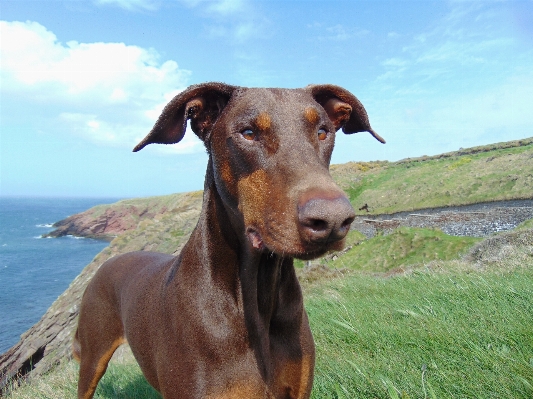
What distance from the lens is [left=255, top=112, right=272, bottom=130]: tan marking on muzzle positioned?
225 cm

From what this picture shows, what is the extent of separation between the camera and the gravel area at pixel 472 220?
1991 centimetres

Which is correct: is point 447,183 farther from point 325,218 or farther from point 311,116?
point 325,218

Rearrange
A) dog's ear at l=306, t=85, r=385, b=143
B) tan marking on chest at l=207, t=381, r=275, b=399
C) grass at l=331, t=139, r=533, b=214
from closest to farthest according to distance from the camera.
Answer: tan marking on chest at l=207, t=381, r=275, b=399 < dog's ear at l=306, t=85, r=385, b=143 < grass at l=331, t=139, r=533, b=214

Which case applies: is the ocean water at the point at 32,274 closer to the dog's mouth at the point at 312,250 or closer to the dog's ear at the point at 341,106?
the dog's ear at the point at 341,106

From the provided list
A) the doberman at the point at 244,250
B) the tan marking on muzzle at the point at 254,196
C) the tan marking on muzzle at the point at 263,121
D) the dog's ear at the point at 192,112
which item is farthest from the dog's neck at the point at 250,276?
the tan marking on muzzle at the point at 263,121

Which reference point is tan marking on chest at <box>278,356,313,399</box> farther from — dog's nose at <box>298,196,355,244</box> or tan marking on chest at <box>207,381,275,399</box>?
dog's nose at <box>298,196,355,244</box>

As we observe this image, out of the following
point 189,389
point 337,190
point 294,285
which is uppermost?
point 337,190

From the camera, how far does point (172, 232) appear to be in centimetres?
1878

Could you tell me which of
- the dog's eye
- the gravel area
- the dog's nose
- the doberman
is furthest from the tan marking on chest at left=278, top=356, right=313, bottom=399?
the gravel area

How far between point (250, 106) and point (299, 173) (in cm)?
63

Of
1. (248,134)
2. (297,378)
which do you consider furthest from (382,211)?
(248,134)

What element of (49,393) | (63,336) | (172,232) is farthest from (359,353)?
(172,232)

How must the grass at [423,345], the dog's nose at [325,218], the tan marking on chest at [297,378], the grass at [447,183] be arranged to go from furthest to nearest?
the grass at [447,183]
the grass at [423,345]
the tan marking on chest at [297,378]
the dog's nose at [325,218]

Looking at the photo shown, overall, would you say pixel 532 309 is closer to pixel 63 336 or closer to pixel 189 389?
pixel 189 389
